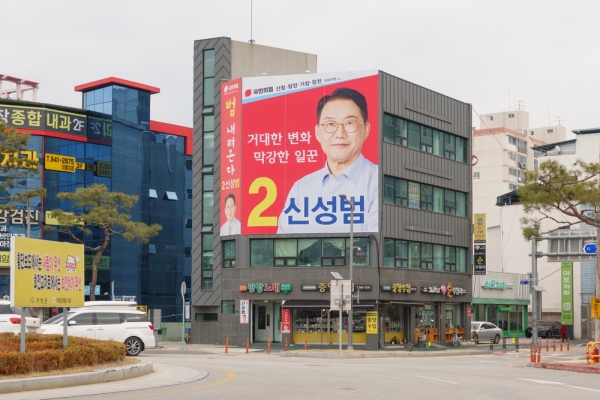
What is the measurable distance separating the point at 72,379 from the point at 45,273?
10.0 feet

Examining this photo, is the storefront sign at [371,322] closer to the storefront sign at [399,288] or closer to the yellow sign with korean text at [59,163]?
the storefront sign at [399,288]

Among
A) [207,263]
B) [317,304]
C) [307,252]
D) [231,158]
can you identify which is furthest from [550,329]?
[231,158]

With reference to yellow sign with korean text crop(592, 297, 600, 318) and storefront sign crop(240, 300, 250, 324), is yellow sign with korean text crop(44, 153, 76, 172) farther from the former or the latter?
yellow sign with korean text crop(592, 297, 600, 318)

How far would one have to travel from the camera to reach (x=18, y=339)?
23.6m

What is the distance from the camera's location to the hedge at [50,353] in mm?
19516

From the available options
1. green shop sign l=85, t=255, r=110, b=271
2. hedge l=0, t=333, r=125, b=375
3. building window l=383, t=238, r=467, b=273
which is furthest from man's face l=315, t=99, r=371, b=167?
hedge l=0, t=333, r=125, b=375

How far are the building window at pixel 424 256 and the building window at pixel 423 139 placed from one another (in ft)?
20.2

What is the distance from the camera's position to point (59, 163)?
71.4m

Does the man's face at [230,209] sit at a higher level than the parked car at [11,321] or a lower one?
higher

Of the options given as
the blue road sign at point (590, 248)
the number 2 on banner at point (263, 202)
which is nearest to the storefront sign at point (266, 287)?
the number 2 on banner at point (263, 202)

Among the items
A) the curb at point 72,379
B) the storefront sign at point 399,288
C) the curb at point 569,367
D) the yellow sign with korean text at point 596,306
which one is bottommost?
the curb at point 569,367

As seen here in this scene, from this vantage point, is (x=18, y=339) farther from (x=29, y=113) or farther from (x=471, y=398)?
(x=29, y=113)

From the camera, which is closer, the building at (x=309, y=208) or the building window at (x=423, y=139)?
the building at (x=309, y=208)

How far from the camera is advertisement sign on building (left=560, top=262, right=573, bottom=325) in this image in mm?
77875
